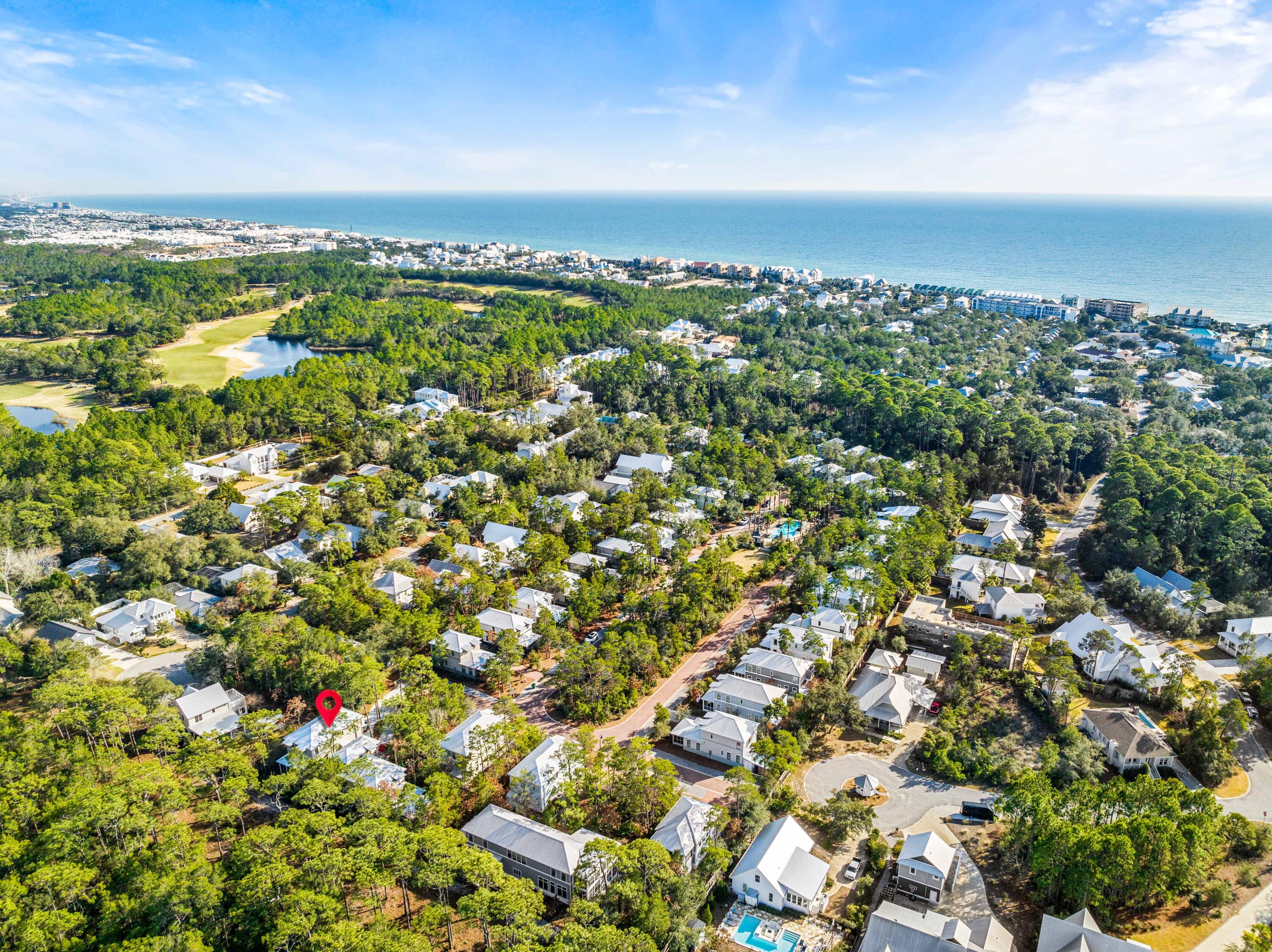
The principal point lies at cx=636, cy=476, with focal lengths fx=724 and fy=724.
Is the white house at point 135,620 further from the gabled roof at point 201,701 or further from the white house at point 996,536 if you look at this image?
the white house at point 996,536

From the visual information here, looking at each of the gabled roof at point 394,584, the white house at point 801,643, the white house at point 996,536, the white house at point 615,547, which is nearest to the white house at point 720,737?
the white house at point 801,643

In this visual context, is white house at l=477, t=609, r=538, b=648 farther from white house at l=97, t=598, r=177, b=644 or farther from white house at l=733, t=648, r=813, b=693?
white house at l=97, t=598, r=177, b=644

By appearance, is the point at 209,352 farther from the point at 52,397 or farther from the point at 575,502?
the point at 575,502

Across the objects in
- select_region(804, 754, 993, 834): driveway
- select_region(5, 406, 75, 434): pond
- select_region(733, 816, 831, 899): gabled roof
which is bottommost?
select_region(804, 754, 993, 834): driveway

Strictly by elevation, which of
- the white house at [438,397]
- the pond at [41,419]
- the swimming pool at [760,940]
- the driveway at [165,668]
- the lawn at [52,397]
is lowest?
the driveway at [165,668]

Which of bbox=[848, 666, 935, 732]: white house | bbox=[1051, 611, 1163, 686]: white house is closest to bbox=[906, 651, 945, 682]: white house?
bbox=[848, 666, 935, 732]: white house

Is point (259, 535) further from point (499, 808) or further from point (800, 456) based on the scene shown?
point (800, 456)

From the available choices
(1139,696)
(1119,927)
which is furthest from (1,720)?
(1139,696)
